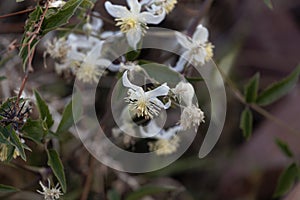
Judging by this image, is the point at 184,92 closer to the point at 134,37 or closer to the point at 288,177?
the point at 134,37

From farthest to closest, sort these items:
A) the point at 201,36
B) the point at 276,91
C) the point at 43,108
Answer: the point at 276,91
the point at 201,36
the point at 43,108

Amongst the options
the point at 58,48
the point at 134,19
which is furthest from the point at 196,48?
the point at 58,48

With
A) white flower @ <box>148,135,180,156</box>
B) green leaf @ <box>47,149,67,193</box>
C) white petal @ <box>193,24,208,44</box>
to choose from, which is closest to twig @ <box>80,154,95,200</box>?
white flower @ <box>148,135,180,156</box>

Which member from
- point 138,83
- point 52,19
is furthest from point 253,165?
point 52,19

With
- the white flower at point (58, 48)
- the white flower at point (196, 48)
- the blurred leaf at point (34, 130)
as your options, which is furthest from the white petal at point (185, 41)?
the blurred leaf at point (34, 130)

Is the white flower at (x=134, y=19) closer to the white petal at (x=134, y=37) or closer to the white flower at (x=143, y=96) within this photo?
the white petal at (x=134, y=37)

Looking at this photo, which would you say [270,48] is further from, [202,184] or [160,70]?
[160,70]

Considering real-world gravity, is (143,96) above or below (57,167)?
above
